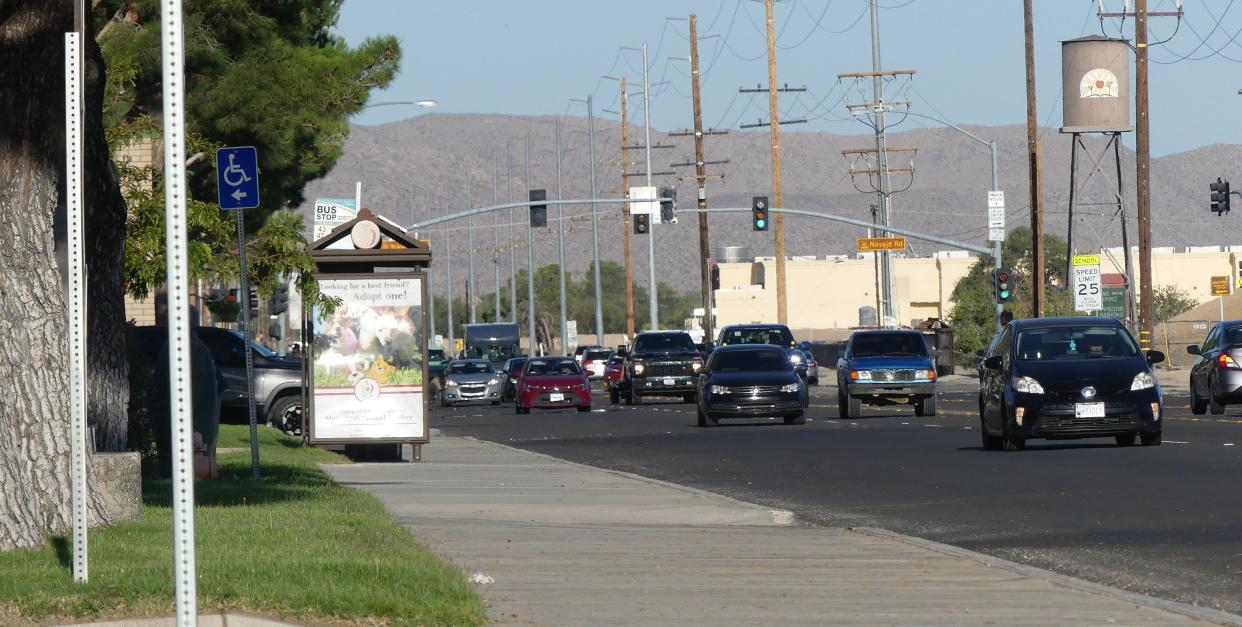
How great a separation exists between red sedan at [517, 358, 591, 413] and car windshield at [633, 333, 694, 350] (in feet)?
7.54

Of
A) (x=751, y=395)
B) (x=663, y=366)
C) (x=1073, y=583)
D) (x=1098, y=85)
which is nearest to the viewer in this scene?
(x=1073, y=583)

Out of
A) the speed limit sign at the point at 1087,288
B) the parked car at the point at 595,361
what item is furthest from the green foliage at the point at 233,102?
the parked car at the point at 595,361

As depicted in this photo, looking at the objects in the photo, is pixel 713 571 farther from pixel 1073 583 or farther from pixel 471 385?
pixel 471 385

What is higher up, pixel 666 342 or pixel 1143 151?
pixel 1143 151

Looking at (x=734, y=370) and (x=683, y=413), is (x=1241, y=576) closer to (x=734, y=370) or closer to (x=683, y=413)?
(x=734, y=370)

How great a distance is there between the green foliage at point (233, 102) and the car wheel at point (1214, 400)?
15.2 metres

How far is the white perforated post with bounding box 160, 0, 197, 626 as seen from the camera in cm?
620

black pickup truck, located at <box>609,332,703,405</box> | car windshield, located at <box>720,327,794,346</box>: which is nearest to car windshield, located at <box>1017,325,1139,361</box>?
car windshield, located at <box>720,327,794,346</box>

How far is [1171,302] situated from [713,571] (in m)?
130

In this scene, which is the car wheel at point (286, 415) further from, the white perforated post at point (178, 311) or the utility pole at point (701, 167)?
the utility pole at point (701, 167)

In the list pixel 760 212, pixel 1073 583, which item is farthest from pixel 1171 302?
pixel 1073 583

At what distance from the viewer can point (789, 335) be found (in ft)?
167

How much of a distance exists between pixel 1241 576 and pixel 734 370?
25.7 m

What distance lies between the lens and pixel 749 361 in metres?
37.6
